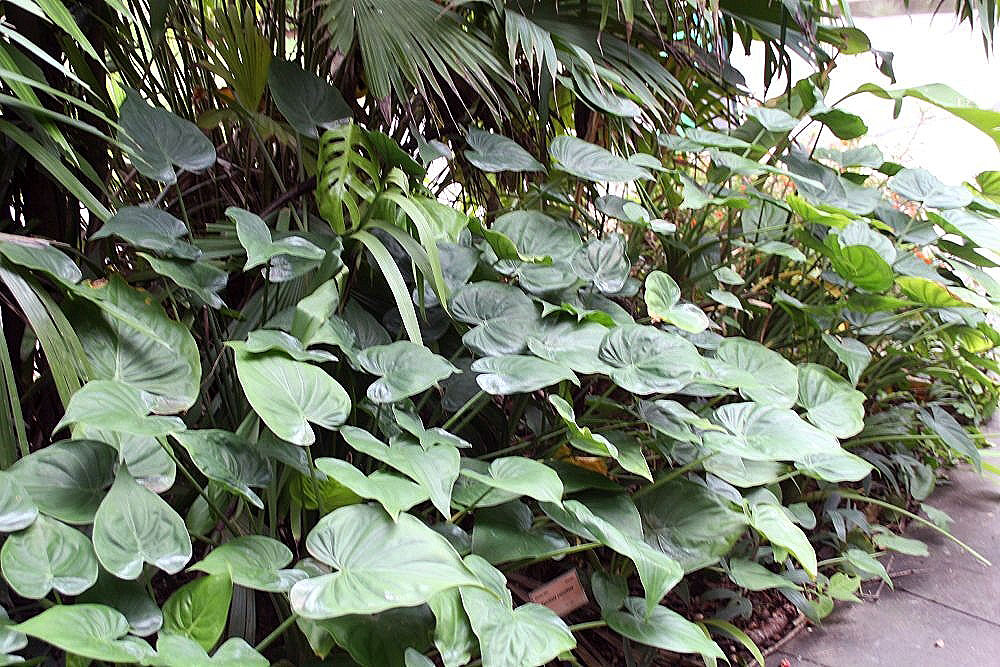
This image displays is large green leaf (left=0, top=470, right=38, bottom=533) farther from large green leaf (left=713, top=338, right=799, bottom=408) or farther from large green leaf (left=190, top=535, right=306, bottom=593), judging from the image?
large green leaf (left=713, top=338, right=799, bottom=408)

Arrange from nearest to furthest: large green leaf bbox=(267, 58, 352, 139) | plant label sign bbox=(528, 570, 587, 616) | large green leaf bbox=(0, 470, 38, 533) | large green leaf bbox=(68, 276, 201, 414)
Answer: large green leaf bbox=(0, 470, 38, 533) → large green leaf bbox=(68, 276, 201, 414) → plant label sign bbox=(528, 570, 587, 616) → large green leaf bbox=(267, 58, 352, 139)

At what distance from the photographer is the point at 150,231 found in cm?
119

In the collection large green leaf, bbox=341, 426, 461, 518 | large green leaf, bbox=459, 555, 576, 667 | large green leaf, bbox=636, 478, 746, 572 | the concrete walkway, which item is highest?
large green leaf, bbox=341, 426, 461, 518

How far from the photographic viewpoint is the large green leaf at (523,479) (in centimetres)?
102

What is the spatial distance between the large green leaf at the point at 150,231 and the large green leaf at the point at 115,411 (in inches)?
11.3

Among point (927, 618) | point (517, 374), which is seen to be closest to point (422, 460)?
point (517, 374)

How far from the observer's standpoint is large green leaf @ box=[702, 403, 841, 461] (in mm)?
1259

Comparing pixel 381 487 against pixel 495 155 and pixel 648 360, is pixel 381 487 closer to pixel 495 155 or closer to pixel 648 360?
pixel 648 360

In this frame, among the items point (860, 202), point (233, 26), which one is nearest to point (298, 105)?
point (233, 26)

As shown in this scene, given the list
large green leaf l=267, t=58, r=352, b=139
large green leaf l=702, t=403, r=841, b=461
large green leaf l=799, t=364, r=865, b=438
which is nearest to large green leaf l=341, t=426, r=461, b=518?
large green leaf l=702, t=403, r=841, b=461

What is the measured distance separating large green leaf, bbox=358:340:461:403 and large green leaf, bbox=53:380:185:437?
0.26 meters

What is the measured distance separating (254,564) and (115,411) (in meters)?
0.23

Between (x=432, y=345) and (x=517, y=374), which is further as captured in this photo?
(x=432, y=345)

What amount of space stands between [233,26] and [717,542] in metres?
1.16
